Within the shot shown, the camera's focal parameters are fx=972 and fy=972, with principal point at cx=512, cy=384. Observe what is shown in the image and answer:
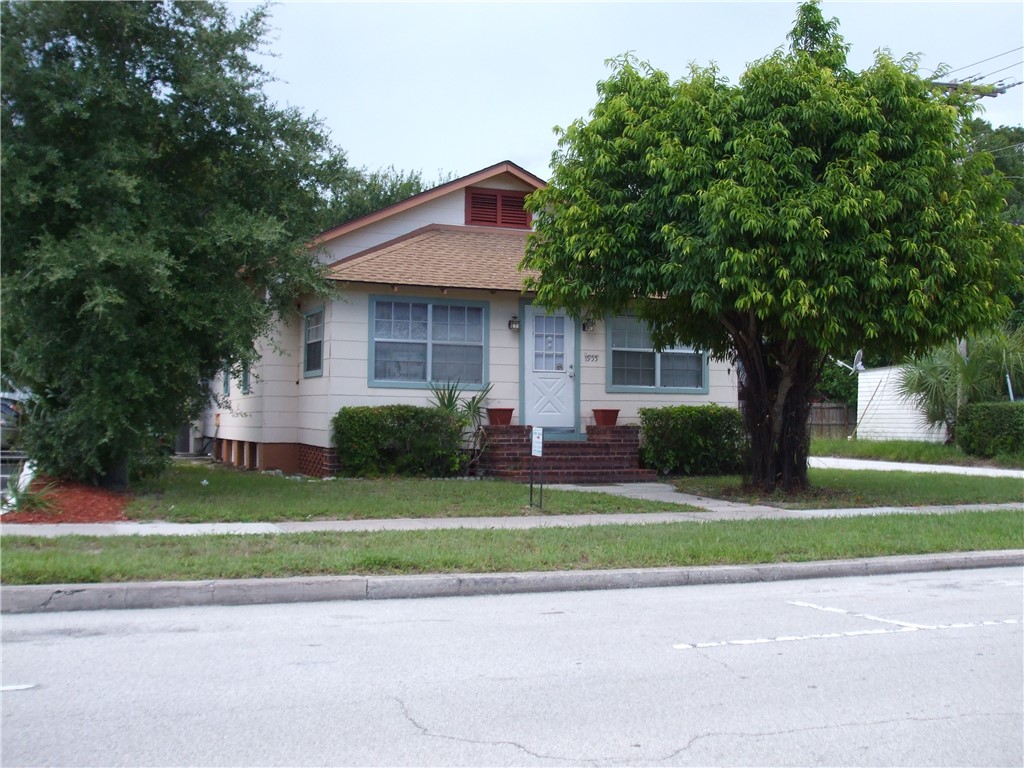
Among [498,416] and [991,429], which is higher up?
[498,416]

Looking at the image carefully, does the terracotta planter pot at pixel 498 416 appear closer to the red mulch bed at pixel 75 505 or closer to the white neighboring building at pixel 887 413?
the red mulch bed at pixel 75 505

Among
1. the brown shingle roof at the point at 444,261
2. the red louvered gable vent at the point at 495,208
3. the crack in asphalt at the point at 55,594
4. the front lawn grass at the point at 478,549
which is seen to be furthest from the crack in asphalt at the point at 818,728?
the red louvered gable vent at the point at 495,208

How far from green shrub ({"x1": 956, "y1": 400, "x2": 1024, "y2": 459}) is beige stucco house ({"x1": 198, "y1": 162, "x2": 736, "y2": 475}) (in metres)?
7.92

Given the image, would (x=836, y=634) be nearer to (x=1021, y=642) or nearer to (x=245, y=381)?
(x=1021, y=642)

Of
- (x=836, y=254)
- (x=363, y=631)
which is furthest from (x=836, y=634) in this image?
(x=836, y=254)

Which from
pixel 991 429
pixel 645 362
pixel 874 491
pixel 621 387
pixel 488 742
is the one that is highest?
pixel 645 362

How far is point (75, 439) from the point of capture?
13047 mm

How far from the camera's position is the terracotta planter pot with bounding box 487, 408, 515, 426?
17.9 meters

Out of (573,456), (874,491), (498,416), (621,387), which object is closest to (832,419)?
(621,387)

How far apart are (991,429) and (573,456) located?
39.4ft

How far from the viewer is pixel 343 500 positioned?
1352 centimetres

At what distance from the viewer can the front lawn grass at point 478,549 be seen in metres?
8.71

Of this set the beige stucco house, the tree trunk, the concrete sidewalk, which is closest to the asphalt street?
the tree trunk

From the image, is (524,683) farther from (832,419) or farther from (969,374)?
(832,419)
